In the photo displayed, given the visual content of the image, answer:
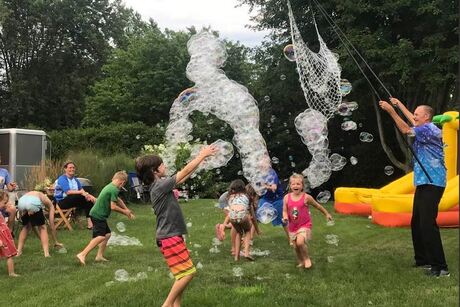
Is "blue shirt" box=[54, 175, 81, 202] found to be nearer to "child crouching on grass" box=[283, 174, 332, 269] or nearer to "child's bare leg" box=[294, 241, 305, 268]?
"child crouching on grass" box=[283, 174, 332, 269]

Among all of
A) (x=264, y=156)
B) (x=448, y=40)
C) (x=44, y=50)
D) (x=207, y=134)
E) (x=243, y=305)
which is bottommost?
(x=243, y=305)

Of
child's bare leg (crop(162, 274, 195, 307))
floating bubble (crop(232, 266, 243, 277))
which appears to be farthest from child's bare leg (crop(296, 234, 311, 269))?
child's bare leg (crop(162, 274, 195, 307))

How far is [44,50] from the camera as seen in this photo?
126ft

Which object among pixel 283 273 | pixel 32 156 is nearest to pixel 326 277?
pixel 283 273

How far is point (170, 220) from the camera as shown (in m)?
4.88

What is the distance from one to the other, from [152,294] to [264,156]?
12.0ft

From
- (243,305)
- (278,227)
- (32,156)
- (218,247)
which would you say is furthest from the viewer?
(32,156)

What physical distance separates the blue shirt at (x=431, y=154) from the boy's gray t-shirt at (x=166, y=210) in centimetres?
263

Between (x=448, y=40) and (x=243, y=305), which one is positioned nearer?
(x=243, y=305)

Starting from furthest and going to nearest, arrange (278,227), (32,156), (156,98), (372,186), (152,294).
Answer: (156,98) → (372,186) → (32,156) → (278,227) → (152,294)

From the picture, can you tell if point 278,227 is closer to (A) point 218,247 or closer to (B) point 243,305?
(A) point 218,247

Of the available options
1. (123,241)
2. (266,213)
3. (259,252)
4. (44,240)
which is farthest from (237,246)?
(44,240)

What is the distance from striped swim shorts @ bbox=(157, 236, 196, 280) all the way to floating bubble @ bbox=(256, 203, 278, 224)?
251 centimetres

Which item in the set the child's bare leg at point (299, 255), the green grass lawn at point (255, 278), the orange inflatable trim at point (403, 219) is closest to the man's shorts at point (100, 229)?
the green grass lawn at point (255, 278)
